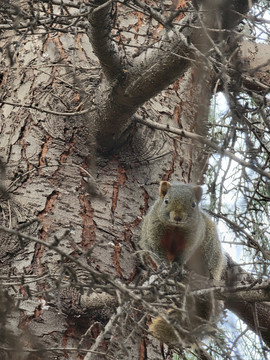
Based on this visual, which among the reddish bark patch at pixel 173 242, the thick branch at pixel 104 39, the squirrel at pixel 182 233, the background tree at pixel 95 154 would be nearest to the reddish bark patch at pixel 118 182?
the background tree at pixel 95 154

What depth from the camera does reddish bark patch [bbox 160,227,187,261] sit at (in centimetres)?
352

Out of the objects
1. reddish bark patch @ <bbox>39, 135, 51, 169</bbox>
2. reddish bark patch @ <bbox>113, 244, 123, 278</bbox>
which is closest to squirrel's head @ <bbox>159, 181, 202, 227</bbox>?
reddish bark patch @ <bbox>113, 244, 123, 278</bbox>

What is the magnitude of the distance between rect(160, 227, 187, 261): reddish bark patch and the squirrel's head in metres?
0.14

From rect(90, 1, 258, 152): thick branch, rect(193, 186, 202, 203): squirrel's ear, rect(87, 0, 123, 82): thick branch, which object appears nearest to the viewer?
rect(87, 0, 123, 82): thick branch

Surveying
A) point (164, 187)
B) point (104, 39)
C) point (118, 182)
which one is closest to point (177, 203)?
point (164, 187)

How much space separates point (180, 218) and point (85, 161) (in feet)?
2.18

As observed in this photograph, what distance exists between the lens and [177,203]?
338 cm

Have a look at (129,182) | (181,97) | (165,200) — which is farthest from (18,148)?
(181,97)

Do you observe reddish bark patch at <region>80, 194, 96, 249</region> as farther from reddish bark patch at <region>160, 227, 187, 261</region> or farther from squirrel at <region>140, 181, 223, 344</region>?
reddish bark patch at <region>160, 227, 187, 261</region>

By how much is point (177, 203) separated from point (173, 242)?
1.05ft

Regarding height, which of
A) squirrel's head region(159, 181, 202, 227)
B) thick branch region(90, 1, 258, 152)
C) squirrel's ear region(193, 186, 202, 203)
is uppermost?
thick branch region(90, 1, 258, 152)

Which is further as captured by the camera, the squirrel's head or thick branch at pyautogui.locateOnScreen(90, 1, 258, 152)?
the squirrel's head

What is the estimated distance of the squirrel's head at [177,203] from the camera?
11.0ft

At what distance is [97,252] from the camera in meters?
3.11
